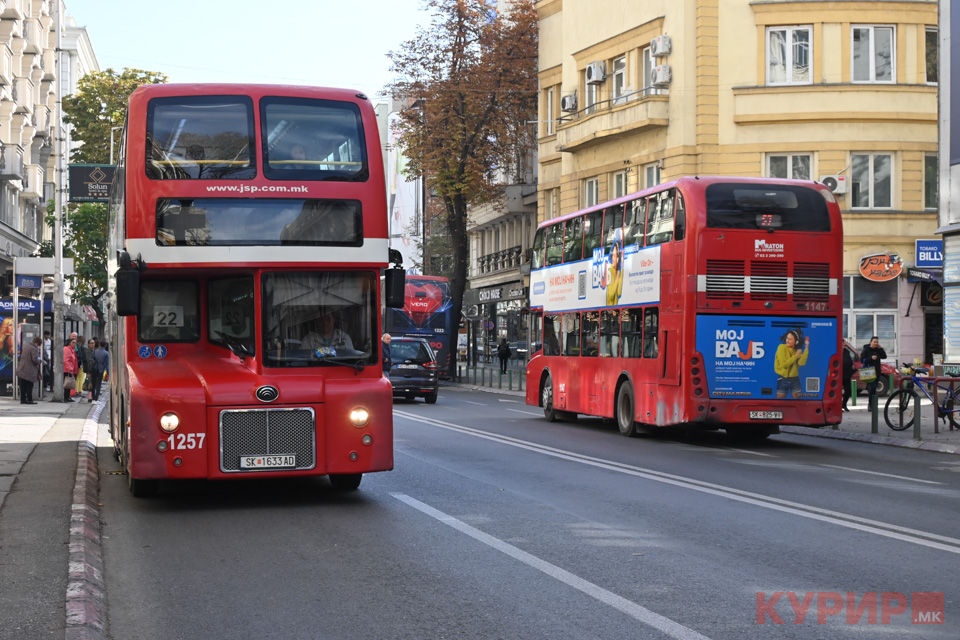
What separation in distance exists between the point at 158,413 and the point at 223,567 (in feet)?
9.85

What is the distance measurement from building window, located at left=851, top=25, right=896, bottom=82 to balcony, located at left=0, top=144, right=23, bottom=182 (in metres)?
29.0

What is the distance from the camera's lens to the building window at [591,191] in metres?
46.8

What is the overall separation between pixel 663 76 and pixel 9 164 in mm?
23529

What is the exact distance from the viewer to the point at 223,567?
9.02 meters

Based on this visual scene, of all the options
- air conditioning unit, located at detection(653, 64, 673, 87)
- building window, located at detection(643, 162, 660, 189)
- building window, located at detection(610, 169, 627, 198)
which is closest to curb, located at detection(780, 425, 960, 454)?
building window, located at detection(643, 162, 660, 189)

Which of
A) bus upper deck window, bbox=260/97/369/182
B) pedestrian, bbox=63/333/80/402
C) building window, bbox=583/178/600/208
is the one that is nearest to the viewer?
bus upper deck window, bbox=260/97/369/182

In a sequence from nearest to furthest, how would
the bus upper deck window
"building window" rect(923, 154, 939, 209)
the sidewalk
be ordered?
the bus upper deck window → the sidewalk → "building window" rect(923, 154, 939, 209)

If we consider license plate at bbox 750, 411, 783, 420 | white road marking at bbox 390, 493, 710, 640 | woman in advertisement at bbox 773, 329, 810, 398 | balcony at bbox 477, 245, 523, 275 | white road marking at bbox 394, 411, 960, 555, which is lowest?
white road marking at bbox 394, 411, 960, 555

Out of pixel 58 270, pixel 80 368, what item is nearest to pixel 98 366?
pixel 80 368

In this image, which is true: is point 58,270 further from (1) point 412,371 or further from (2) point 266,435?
(2) point 266,435

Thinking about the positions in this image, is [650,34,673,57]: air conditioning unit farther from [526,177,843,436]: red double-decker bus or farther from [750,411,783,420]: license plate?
[750,411,783,420]: license plate

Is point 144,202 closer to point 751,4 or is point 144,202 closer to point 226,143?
point 226,143

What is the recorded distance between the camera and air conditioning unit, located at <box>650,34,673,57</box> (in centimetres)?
4084

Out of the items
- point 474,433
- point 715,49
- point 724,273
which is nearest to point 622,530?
point 724,273
